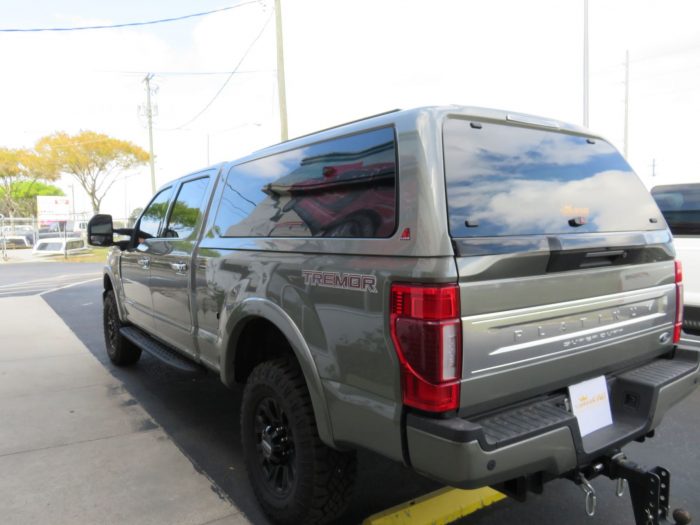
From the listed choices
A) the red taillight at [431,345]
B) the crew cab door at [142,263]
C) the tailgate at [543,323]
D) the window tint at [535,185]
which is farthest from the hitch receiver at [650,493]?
the crew cab door at [142,263]

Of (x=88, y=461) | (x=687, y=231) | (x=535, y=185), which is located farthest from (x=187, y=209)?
(x=687, y=231)

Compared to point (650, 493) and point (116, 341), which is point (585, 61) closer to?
point (116, 341)

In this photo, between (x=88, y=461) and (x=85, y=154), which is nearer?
(x=88, y=461)

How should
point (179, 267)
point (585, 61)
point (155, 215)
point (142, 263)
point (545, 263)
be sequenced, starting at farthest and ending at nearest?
1. point (585, 61)
2. point (155, 215)
3. point (142, 263)
4. point (179, 267)
5. point (545, 263)

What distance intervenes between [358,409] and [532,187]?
3.89ft

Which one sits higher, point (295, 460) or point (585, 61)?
point (585, 61)

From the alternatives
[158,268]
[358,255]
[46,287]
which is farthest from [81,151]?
[358,255]

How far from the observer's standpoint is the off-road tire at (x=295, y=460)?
7.79ft

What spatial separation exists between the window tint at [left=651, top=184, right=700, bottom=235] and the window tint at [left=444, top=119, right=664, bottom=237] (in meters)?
2.90

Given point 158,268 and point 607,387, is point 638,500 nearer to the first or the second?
point 607,387

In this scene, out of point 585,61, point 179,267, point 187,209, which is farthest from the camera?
point 585,61

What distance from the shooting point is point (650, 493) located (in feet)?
7.06

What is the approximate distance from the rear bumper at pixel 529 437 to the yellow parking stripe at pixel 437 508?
0.78 m

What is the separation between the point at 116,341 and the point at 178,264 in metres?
2.42
